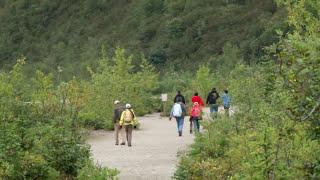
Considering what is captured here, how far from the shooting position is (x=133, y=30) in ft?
247

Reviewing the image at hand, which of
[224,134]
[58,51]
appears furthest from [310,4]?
[58,51]

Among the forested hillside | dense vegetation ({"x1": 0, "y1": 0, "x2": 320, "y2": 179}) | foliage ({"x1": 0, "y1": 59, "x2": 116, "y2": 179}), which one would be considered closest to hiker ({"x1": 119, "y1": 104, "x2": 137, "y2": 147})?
dense vegetation ({"x1": 0, "y1": 0, "x2": 320, "y2": 179})

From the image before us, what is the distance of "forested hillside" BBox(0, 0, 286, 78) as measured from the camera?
210ft

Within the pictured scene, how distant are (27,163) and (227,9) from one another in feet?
195

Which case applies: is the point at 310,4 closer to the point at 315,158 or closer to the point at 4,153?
the point at 315,158

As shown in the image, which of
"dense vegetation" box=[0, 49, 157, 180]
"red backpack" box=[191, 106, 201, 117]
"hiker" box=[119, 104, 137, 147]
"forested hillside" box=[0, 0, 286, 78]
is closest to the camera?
"dense vegetation" box=[0, 49, 157, 180]

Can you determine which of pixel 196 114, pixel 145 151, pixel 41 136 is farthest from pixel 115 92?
pixel 41 136

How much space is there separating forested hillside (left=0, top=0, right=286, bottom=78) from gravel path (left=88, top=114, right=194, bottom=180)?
3206 centimetres

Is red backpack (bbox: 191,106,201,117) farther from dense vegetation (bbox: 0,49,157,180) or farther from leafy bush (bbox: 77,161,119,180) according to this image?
leafy bush (bbox: 77,161,119,180)

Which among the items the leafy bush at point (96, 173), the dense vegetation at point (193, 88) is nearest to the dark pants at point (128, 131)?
the dense vegetation at point (193, 88)

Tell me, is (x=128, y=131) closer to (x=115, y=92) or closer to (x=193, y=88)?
(x=115, y=92)

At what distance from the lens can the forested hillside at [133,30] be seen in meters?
64.0

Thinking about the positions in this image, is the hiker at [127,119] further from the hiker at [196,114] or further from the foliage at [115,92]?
the foliage at [115,92]

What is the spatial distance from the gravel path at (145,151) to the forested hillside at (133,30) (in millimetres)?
32058
